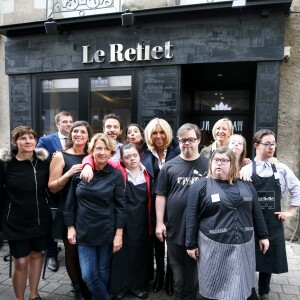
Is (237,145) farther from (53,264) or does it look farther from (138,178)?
(53,264)

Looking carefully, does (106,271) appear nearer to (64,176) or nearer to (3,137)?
(64,176)

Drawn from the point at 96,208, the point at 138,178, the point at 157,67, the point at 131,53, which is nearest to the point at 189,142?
the point at 138,178

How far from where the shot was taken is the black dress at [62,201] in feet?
10.4

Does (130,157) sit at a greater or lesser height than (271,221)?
greater

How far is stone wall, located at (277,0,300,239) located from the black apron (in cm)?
255

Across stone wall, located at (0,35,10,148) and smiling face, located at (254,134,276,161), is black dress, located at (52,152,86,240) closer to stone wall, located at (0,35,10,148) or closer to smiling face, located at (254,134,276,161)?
smiling face, located at (254,134,276,161)

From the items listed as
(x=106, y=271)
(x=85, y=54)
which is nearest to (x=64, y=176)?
(x=106, y=271)

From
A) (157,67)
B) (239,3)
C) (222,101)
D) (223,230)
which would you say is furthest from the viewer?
(222,101)

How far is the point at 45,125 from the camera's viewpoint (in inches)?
264

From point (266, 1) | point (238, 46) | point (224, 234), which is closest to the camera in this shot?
point (224, 234)

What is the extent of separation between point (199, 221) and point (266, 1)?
4121 millimetres

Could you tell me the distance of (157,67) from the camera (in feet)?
18.9

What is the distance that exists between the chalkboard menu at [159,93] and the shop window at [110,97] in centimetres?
35

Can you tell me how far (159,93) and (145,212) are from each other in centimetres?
300
